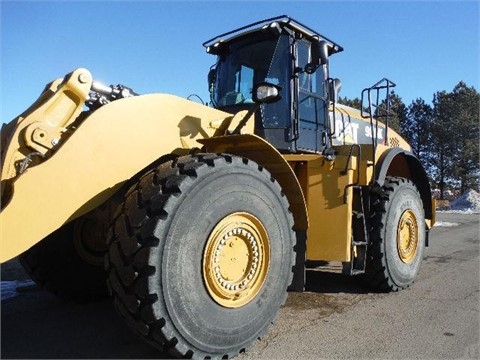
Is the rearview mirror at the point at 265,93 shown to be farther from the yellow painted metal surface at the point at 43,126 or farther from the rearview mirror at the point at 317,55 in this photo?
the yellow painted metal surface at the point at 43,126

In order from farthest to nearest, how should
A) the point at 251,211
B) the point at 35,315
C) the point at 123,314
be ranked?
the point at 35,315 → the point at 251,211 → the point at 123,314

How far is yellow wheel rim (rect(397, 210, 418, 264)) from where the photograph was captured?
18.6ft

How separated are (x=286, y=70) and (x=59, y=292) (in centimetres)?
326

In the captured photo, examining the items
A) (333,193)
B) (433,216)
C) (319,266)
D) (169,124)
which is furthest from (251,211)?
(433,216)

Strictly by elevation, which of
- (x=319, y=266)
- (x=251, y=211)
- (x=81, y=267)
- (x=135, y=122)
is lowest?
(x=319, y=266)

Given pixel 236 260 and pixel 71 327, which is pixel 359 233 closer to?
pixel 236 260

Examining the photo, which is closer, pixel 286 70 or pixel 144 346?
pixel 144 346

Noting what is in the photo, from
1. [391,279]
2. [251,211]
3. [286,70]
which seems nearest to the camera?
[251,211]

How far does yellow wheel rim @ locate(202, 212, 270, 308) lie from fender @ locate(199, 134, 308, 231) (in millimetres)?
657

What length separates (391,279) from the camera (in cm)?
530

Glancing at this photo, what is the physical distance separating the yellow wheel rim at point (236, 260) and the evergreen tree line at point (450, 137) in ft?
115

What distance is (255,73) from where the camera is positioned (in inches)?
193

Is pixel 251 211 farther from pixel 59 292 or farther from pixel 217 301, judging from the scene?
pixel 59 292

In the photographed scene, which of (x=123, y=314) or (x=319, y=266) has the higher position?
(x=123, y=314)
